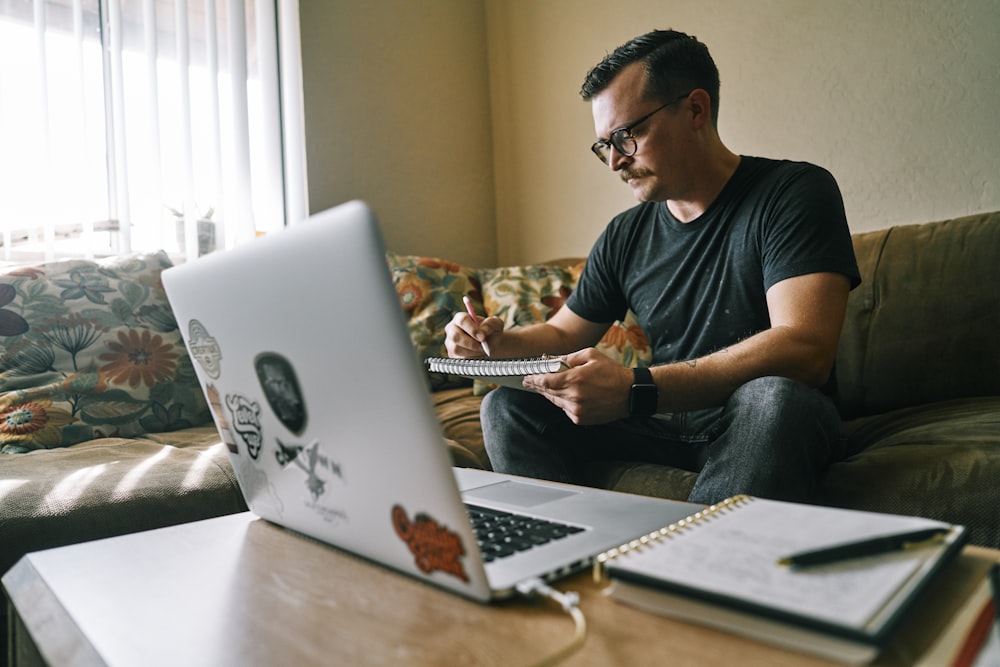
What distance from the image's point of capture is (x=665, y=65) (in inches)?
52.8

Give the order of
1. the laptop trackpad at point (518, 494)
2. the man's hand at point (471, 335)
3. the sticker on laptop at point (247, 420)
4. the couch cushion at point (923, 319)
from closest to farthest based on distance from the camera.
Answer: the sticker on laptop at point (247, 420) < the laptop trackpad at point (518, 494) < the man's hand at point (471, 335) < the couch cushion at point (923, 319)

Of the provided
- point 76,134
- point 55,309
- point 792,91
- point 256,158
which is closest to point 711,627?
point 55,309

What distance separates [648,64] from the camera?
4.39 feet

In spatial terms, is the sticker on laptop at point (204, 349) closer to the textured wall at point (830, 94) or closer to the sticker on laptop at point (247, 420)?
the sticker on laptop at point (247, 420)

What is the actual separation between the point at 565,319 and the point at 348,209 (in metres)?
1.15

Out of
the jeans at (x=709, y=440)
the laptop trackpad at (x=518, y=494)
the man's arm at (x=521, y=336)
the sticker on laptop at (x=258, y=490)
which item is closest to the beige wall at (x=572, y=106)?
the man's arm at (x=521, y=336)

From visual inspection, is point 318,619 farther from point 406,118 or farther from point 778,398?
point 406,118

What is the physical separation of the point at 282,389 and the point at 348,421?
9 centimetres

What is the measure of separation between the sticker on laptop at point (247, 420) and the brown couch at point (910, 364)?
2.22 feet

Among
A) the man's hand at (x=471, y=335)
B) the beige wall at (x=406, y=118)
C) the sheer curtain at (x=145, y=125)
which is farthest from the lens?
the beige wall at (x=406, y=118)

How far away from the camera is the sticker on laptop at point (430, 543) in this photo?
445 mm

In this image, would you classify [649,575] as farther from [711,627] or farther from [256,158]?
[256,158]

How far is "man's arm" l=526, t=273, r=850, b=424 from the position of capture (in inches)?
36.4

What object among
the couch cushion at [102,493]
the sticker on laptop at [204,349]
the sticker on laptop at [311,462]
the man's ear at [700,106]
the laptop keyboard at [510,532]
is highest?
the man's ear at [700,106]
